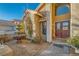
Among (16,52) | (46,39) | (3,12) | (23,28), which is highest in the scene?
(3,12)

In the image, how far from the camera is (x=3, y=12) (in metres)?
1.68

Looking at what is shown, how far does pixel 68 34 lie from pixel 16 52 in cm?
52

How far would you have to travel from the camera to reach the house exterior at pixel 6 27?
1.68 meters

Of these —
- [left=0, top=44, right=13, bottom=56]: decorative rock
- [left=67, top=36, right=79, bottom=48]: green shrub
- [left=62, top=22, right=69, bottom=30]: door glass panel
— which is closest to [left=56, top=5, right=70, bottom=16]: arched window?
[left=62, top=22, right=69, bottom=30]: door glass panel

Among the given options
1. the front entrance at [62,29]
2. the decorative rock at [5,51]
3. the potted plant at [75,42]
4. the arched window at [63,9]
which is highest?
the arched window at [63,9]

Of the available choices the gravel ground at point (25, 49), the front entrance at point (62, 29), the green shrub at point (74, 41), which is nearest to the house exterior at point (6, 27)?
the gravel ground at point (25, 49)

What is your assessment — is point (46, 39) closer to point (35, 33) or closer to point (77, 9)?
point (35, 33)

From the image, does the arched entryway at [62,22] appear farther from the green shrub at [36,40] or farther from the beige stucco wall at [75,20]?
the green shrub at [36,40]

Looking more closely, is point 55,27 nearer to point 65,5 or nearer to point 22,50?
point 65,5

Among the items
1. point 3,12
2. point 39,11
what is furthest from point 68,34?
point 3,12

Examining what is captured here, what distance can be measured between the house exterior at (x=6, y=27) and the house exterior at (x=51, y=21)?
0.47ft

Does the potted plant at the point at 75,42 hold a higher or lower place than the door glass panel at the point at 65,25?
lower

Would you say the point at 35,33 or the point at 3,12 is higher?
the point at 3,12

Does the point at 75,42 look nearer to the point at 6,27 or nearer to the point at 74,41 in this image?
the point at 74,41
